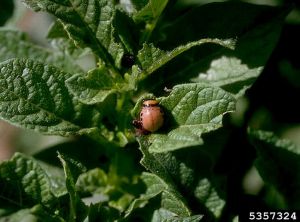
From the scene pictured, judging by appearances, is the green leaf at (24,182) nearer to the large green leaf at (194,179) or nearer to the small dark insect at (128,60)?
the large green leaf at (194,179)

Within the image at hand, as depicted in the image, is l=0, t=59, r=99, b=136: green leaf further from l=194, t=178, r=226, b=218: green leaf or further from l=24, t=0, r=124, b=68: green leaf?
l=194, t=178, r=226, b=218: green leaf

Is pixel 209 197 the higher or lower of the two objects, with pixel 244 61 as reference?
lower

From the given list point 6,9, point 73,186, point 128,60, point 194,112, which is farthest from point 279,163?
point 6,9

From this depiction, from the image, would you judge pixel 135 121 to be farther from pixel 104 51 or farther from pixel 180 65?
pixel 180 65

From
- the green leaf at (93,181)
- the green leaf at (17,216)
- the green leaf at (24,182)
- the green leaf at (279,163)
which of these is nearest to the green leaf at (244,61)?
the green leaf at (279,163)

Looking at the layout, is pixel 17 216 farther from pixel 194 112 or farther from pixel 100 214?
pixel 194 112

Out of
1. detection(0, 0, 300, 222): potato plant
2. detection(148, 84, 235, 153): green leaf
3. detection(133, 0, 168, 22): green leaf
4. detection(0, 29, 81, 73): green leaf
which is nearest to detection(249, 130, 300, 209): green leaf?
detection(0, 0, 300, 222): potato plant

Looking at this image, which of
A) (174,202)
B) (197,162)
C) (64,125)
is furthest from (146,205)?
(64,125)
